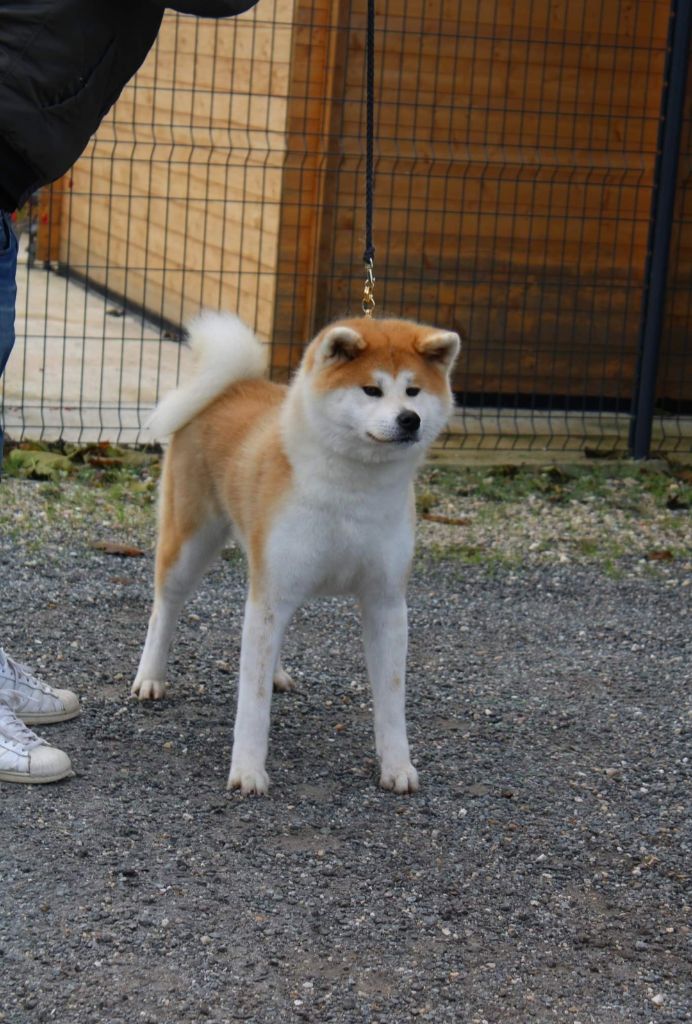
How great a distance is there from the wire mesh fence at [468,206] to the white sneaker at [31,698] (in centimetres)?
306

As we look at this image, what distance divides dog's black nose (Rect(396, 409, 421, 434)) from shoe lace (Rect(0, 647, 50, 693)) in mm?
1302

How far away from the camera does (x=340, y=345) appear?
3420 mm

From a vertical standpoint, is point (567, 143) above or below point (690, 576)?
above

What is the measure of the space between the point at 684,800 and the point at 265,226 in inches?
185

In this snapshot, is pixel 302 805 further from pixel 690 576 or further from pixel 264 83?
pixel 264 83

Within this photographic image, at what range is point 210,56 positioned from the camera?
8398mm

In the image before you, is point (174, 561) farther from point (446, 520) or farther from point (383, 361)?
point (446, 520)

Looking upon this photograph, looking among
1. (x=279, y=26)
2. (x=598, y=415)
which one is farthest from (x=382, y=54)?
(x=598, y=415)

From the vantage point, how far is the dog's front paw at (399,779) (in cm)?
365

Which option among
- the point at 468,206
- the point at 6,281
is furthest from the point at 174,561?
the point at 468,206

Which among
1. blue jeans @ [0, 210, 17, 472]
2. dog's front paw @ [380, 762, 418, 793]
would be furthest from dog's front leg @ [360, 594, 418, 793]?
blue jeans @ [0, 210, 17, 472]

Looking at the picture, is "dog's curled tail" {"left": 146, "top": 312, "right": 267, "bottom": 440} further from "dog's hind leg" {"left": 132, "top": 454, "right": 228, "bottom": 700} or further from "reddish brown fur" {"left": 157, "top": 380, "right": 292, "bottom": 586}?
"dog's hind leg" {"left": 132, "top": 454, "right": 228, "bottom": 700}

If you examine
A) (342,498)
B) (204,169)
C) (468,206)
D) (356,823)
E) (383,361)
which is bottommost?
(356,823)

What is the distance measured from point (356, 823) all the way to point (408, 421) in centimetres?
98
